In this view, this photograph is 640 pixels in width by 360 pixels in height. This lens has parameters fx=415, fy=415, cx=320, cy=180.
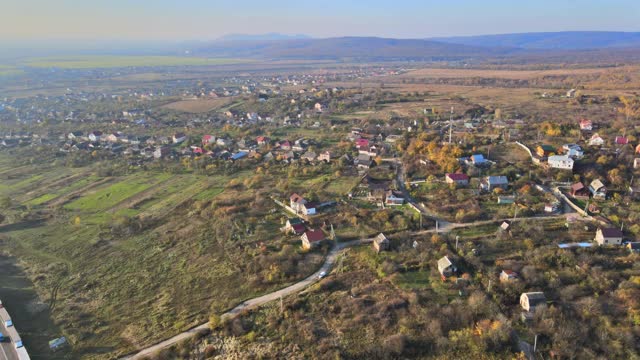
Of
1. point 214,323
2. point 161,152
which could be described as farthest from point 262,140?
point 214,323

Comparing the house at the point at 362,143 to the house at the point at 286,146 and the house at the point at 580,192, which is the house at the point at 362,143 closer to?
the house at the point at 286,146

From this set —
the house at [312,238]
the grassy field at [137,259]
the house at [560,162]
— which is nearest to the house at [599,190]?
the house at [560,162]

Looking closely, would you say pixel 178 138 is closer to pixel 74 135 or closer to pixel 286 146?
pixel 74 135

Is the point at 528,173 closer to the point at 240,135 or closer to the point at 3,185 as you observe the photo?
the point at 240,135

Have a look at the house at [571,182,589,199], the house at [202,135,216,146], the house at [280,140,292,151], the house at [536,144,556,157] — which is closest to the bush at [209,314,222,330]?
the house at [571,182,589,199]

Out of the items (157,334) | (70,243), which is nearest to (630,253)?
(157,334)
